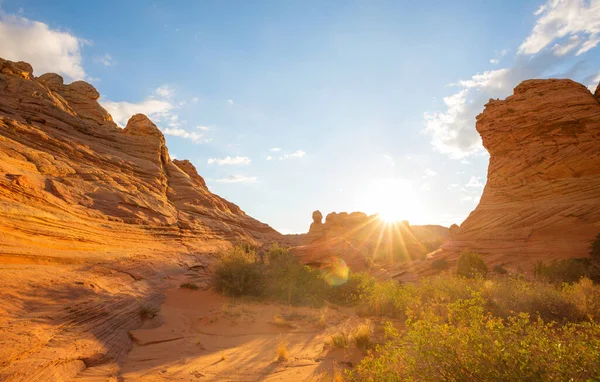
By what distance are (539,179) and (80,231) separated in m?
30.2

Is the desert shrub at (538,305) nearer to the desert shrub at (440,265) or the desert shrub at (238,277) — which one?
the desert shrub at (238,277)

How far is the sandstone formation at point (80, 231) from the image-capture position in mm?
6208

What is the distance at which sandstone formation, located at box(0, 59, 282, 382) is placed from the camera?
6.21 metres

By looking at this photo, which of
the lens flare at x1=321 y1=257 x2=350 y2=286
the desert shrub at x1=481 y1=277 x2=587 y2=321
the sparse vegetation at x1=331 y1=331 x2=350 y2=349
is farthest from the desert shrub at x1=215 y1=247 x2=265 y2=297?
the desert shrub at x1=481 y1=277 x2=587 y2=321

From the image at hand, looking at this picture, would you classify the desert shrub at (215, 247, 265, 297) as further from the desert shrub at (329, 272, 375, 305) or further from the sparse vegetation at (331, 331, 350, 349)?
the sparse vegetation at (331, 331, 350, 349)

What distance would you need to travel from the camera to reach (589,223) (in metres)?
19.2

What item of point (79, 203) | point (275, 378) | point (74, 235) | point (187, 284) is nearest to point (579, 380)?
point (275, 378)

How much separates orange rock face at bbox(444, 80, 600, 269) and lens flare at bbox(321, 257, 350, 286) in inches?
437

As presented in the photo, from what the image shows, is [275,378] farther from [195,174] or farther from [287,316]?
[195,174]

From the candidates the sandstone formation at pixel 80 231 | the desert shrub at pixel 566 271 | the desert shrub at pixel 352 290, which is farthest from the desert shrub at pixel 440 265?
the sandstone formation at pixel 80 231

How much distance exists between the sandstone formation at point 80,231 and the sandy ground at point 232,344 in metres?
0.73

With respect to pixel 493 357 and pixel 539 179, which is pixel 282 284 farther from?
pixel 539 179

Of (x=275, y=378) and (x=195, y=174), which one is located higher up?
(x=195, y=174)

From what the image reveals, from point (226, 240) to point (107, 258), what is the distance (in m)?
14.8
